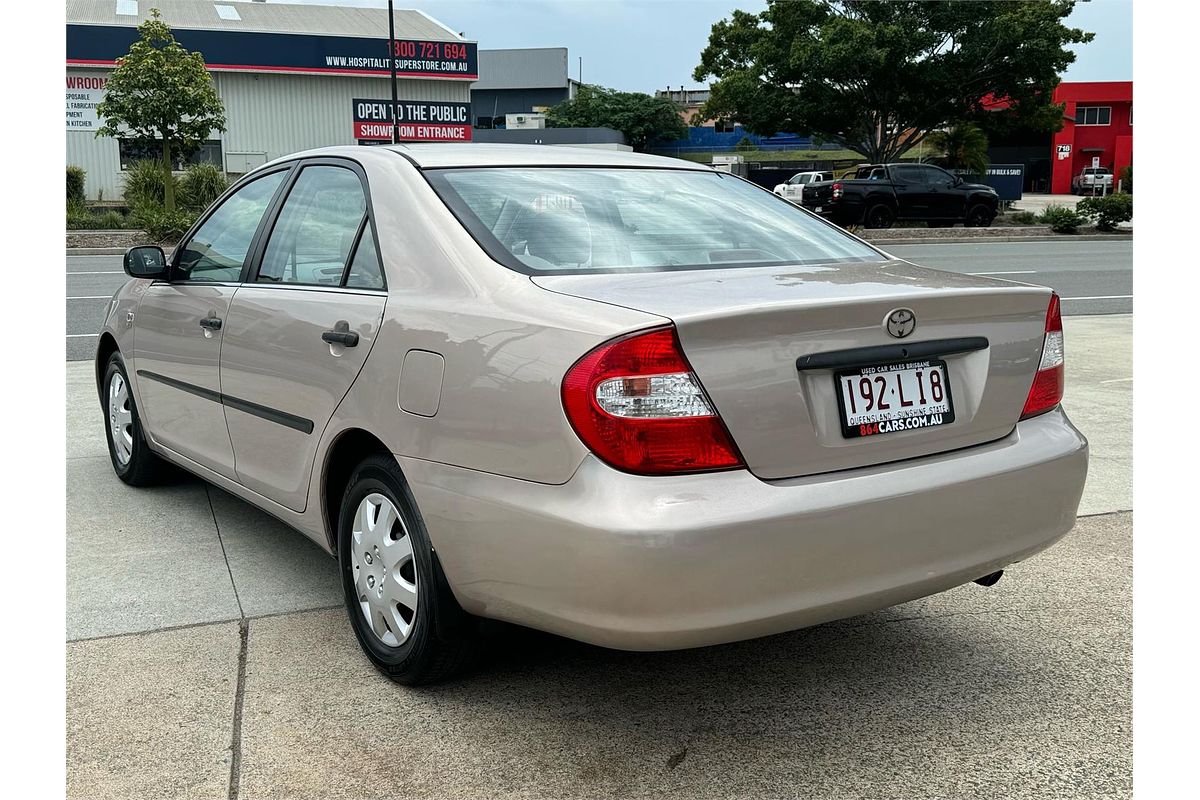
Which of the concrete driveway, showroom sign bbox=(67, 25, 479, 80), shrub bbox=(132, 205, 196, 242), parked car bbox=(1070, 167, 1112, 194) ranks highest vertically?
showroom sign bbox=(67, 25, 479, 80)

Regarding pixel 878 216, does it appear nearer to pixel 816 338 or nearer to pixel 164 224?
pixel 164 224

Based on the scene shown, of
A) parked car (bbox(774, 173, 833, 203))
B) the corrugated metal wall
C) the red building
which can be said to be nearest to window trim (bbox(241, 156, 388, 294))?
parked car (bbox(774, 173, 833, 203))

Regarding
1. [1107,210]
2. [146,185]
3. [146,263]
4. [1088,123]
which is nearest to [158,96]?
[146,185]

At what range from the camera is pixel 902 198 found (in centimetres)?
2827

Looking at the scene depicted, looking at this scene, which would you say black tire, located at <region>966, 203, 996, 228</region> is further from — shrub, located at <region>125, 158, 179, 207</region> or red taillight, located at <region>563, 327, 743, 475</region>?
red taillight, located at <region>563, 327, 743, 475</region>

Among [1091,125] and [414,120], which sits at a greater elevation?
[1091,125]

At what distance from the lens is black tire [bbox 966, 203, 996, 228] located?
1147 inches

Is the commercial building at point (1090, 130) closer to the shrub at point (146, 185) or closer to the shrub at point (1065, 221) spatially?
the shrub at point (1065, 221)

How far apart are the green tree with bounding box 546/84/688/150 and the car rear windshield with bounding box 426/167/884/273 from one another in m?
78.3

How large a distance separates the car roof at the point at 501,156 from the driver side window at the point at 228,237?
233mm

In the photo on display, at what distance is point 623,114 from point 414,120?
4399cm

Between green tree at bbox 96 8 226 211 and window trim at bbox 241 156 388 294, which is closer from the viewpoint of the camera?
window trim at bbox 241 156 388 294

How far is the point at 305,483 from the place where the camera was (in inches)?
141

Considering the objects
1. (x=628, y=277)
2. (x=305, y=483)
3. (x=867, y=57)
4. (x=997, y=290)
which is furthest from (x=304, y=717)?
(x=867, y=57)
